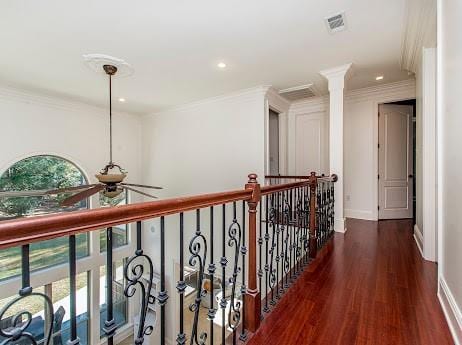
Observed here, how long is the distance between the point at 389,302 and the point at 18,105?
21.3 ft

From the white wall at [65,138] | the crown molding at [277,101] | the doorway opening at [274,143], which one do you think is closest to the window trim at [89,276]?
the white wall at [65,138]

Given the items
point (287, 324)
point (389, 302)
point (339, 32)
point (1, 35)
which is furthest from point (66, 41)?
point (389, 302)

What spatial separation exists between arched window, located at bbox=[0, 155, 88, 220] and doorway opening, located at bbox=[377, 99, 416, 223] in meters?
6.22

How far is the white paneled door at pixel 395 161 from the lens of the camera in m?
4.95

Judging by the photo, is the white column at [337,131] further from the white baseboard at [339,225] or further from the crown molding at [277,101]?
the crown molding at [277,101]

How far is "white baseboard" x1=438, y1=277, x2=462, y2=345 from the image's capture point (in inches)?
56.9

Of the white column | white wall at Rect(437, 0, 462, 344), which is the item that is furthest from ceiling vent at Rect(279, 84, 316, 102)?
→ white wall at Rect(437, 0, 462, 344)

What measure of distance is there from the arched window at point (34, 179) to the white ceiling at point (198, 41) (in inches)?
60.9

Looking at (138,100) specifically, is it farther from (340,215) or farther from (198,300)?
(198,300)

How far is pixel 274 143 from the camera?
592cm

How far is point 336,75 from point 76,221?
4.23m

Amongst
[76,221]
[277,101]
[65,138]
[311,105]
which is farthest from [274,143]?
[76,221]

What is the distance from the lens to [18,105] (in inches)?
186

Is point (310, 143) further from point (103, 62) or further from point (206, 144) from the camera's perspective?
point (103, 62)
